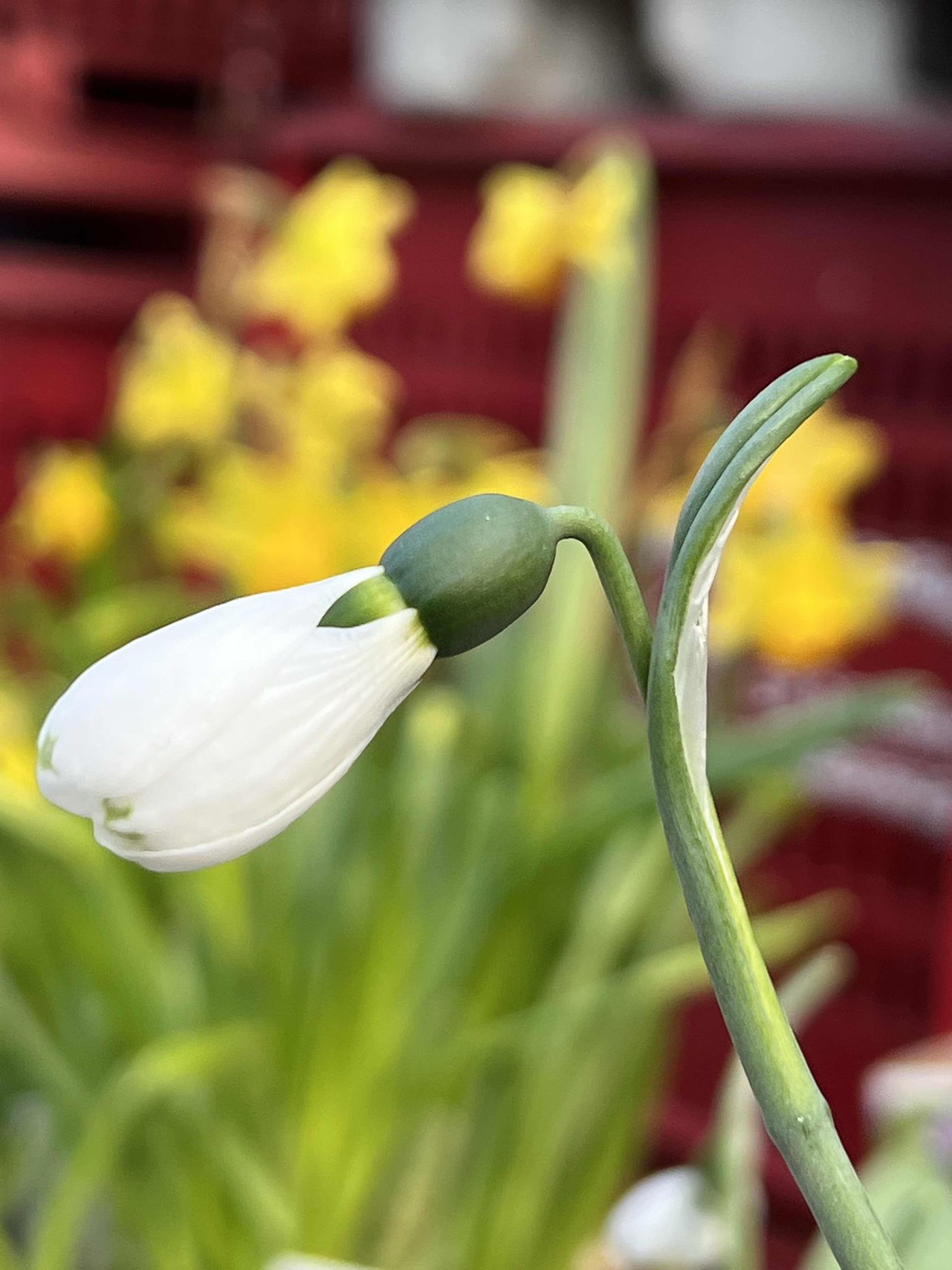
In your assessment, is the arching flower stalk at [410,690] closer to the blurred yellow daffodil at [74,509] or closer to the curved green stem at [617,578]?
the curved green stem at [617,578]

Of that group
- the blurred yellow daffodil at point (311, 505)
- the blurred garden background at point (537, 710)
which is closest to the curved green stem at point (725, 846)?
the blurred garden background at point (537, 710)

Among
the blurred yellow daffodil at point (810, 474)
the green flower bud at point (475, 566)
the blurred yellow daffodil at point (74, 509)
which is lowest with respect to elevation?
the blurred yellow daffodil at point (74, 509)

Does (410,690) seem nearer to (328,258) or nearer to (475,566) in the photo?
(475,566)

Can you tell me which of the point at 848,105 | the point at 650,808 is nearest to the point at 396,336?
the point at 848,105

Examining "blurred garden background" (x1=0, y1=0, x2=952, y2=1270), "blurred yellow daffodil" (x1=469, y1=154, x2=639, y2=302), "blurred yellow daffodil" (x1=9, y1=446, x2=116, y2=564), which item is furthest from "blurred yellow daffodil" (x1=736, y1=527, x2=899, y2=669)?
"blurred yellow daffodil" (x1=9, y1=446, x2=116, y2=564)

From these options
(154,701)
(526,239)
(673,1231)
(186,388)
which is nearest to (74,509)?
(186,388)
